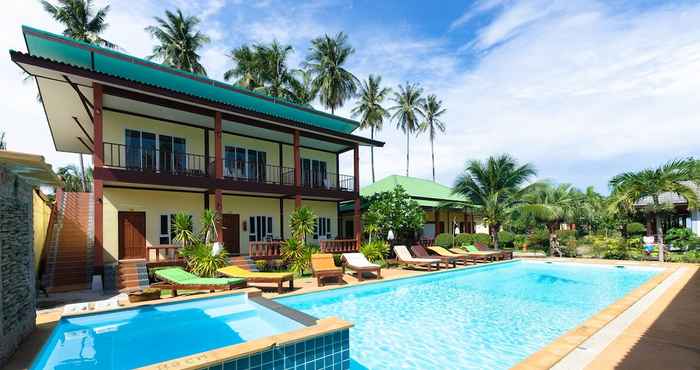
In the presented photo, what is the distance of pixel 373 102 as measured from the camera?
3616 cm

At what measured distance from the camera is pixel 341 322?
4.68 metres

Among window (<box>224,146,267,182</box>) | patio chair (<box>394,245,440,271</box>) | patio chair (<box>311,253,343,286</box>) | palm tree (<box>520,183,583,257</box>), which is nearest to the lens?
patio chair (<box>311,253,343,286</box>)

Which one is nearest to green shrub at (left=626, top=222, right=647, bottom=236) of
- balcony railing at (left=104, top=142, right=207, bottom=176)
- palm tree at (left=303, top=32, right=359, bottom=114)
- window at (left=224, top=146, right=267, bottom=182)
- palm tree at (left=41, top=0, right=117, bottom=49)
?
palm tree at (left=303, top=32, right=359, bottom=114)

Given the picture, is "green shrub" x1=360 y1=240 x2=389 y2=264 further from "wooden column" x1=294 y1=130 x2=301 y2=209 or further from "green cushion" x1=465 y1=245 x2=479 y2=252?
"green cushion" x1=465 y1=245 x2=479 y2=252

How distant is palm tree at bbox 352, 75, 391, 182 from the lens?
3600cm

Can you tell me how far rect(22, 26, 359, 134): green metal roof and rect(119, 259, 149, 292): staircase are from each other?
6.79m

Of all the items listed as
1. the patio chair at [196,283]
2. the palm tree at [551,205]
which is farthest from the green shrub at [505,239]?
the patio chair at [196,283]

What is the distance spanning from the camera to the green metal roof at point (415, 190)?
78.7 ft

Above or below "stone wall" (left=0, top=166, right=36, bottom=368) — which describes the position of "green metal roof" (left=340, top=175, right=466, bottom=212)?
above

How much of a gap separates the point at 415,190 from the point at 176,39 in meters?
24.1

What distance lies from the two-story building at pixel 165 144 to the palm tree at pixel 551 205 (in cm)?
979

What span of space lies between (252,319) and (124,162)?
416 inches

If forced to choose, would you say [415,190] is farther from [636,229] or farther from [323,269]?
[636,229]

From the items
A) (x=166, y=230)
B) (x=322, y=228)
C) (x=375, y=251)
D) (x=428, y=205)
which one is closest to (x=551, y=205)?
(x=428, y=205)
